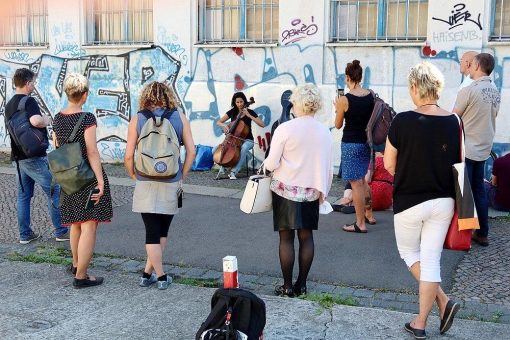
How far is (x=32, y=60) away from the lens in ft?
42.7

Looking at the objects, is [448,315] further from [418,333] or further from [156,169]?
[156,169]

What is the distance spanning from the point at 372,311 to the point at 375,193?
136 inches

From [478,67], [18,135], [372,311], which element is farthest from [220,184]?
[372,311]

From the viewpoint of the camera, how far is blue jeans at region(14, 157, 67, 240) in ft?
21.2

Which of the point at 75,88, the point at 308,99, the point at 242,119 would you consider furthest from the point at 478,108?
the point at 242,119

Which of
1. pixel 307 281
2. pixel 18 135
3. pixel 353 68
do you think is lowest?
pixel 307 281

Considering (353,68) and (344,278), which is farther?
(353,68)

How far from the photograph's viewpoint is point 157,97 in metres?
4.96

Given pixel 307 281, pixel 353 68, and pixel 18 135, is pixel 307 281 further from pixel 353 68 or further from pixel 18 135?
pixel 18 135

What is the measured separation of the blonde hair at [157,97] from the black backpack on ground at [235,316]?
1.88m

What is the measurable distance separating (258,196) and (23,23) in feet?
34.0

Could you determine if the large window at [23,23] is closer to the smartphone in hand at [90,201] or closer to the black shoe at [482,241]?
Answer: the smartphone in hand at [90,201]

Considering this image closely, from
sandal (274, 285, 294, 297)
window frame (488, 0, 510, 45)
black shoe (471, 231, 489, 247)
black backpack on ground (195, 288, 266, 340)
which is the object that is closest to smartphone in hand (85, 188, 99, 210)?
sandal (274, 285, 294, 297)

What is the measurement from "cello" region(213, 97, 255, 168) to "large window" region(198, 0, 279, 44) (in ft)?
4.37
